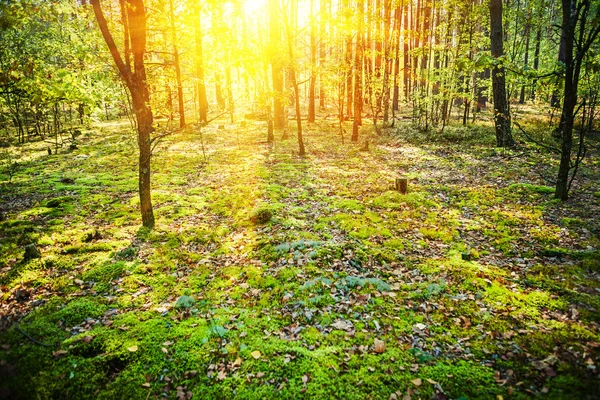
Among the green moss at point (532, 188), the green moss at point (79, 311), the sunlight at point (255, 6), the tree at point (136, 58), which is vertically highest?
the sunlight at point (255, 6)

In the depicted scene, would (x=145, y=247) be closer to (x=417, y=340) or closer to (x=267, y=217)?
(x=267, y=217)

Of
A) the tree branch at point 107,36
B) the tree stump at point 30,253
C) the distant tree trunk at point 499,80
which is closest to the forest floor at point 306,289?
the tree stump at point 30,253

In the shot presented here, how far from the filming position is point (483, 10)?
18203 millimetres

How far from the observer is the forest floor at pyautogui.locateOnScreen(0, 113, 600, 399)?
4.02 metres

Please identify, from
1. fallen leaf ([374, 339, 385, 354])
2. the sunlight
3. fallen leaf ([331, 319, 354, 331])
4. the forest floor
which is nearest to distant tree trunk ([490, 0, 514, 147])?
the forest floor

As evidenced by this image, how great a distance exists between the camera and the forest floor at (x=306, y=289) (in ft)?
13.2

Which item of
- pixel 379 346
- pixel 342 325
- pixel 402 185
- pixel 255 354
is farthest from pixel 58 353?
pixel 402 185

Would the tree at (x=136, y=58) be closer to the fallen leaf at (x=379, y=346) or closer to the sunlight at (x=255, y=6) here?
the fallen leaf at (x=379, y=346)

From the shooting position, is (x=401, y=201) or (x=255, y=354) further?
(x=401, y=201)

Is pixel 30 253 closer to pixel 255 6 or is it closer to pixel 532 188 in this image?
pixel 532 188

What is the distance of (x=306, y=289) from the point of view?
5.94 m

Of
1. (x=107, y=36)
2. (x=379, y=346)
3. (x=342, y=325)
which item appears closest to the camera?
(x=379, y=346)

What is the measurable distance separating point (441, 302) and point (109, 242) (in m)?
7.78

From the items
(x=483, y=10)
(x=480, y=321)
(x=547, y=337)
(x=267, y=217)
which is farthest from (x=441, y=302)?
(x=483, y=10)
